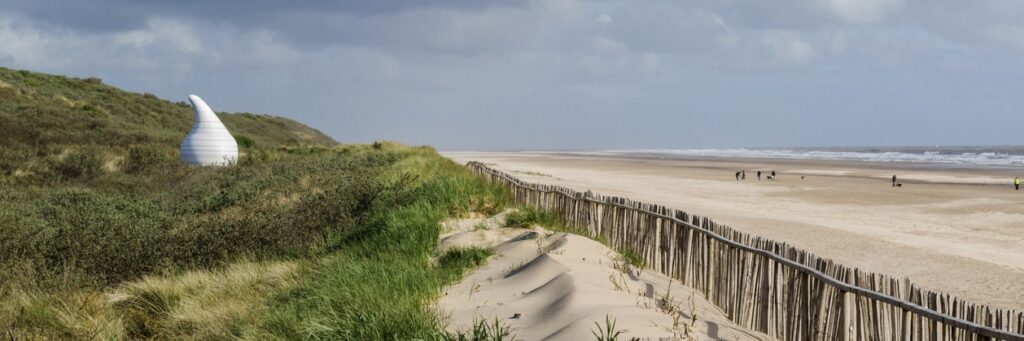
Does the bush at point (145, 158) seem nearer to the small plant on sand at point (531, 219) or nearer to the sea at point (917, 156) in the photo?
the small plant on sand at point (531, 219)

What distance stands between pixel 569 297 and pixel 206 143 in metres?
19.7

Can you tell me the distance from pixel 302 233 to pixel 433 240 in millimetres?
2962

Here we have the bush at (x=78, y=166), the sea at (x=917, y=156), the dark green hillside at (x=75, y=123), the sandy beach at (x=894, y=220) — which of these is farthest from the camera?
the sea at (x=917, y=156)

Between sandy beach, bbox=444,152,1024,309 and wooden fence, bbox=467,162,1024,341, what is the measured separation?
411 cm

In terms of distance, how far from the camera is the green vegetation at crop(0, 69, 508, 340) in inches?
220

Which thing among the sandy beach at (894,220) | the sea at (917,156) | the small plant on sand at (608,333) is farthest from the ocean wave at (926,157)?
the small plant on sand at (608,333)

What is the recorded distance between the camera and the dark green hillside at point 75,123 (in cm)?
2156

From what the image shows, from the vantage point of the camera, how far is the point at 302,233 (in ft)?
33.6

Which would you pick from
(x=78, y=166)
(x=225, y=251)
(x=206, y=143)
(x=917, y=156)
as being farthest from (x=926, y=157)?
(x=225, y=251)

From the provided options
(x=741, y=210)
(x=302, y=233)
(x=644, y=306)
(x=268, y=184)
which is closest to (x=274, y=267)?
(x=302, y=233)

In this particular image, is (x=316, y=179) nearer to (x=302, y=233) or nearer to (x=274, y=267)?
Result: (x=302, y=233)

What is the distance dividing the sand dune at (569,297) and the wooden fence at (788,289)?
0.68 ft

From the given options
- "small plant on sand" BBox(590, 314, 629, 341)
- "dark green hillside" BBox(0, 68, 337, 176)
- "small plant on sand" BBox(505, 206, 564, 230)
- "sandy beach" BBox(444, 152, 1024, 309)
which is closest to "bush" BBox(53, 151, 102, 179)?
"dark green hillside" BBox(0, 68, 337, 176)

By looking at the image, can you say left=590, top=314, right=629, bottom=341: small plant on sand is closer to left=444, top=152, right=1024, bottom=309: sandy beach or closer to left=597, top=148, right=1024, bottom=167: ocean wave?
left=444, top=152, right=1024, bottom=309: sandy beach
